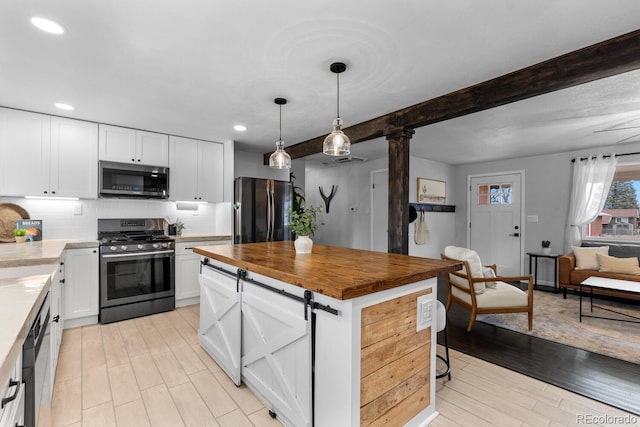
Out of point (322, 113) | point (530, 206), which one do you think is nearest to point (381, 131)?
point (322, 113)

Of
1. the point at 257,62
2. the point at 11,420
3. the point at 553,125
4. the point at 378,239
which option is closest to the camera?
the point at 11,420

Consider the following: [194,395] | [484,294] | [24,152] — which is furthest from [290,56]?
[24,152]

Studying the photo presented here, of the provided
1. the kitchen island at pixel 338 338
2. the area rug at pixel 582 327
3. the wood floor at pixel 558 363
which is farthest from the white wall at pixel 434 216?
the kitchen island at pixel 338 338

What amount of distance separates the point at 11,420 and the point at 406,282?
1.55 m

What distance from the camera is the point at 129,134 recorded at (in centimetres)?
389

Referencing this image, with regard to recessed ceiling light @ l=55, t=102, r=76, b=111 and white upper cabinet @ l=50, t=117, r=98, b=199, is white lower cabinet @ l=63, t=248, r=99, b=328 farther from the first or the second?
recessed ceiling light @ l=55, t=102, r=76, b=111

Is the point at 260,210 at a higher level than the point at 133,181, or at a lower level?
lower

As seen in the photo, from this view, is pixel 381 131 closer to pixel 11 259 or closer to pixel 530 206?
pixel 11 259

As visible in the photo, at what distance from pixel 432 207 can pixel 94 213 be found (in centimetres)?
573

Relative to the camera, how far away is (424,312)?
6.03 feet

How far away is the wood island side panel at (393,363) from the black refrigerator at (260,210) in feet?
10.5

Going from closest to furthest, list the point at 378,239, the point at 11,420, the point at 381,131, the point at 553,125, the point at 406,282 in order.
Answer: the point at 11,420 → the point at 406,282 → the point at 381,131 → the point at 553,125 → the point at 378,239

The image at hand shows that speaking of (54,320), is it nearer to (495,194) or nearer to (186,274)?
(186,274)

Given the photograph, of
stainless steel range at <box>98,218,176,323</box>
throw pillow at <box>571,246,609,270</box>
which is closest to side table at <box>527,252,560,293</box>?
throw pillow at <box>571,246,609,270</box>
